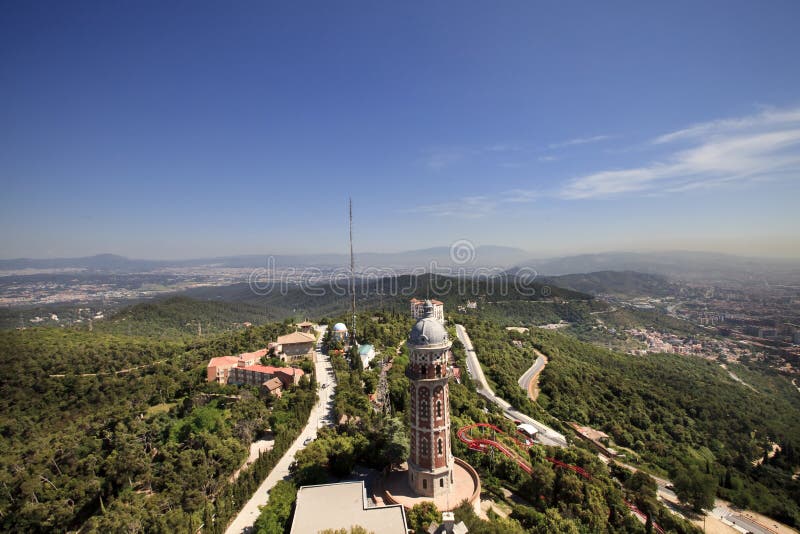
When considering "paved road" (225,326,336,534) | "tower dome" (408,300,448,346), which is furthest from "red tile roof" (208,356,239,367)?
"tower dome" (408,300,448,346)

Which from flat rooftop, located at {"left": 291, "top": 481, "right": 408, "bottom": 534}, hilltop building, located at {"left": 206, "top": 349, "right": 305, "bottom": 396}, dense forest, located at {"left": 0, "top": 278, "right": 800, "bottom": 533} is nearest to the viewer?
flat rooftop, located at {"left": 291, "top": 481, "right": 408, "bottom": 534}

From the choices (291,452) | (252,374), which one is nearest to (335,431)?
(291,452)

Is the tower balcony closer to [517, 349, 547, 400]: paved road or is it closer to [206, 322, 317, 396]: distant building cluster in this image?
[206, 322, 317, 396]: distant building cluster

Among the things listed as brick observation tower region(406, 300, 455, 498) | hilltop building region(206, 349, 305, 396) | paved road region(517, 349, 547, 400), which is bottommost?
paved road region(517, 349, 547, 400)

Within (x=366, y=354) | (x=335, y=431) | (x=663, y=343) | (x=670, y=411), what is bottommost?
(x=663, y=343)

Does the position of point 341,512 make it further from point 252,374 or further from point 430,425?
point 252,374
